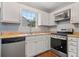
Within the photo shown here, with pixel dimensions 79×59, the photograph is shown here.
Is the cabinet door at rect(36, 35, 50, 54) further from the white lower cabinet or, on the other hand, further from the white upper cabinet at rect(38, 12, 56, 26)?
the white upper cabinet at rect(38, 12, 56, 26)

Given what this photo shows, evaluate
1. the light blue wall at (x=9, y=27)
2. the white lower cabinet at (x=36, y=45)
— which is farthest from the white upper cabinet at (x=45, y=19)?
the light blue wall at (x=9, y=27)

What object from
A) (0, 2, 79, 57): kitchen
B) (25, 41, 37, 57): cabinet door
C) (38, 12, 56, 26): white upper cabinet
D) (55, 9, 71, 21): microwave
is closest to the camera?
(0, 2, 79, 57): kitchen

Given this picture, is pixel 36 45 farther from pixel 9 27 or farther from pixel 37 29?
pixel 9 27

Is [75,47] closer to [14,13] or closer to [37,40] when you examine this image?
[37,40]

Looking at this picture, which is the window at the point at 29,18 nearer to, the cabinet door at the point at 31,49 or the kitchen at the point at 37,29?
the kitchen at the point at 37,29

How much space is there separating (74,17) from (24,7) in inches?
42.5

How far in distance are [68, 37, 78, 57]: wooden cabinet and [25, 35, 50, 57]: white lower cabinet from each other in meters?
0.46

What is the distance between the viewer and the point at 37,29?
5.10 feet

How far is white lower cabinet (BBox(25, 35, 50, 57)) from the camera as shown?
171cm

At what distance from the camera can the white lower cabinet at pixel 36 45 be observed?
Answer: 1.71m

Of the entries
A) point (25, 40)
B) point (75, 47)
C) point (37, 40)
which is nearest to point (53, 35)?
point (37, 40)

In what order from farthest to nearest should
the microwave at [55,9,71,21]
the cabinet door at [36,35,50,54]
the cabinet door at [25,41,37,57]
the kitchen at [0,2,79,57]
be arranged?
the cabinet door at [36,35,50,54], the microwave at [55,9,71,21], the cabinet door at [25,41,37,57], the kitchen at [0,2,79,57]

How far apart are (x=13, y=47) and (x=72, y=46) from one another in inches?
41.6

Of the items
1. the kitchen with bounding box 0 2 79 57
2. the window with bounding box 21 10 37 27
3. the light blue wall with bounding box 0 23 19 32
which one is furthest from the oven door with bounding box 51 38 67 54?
the light blue wall with bounding box 0 23 19 32
